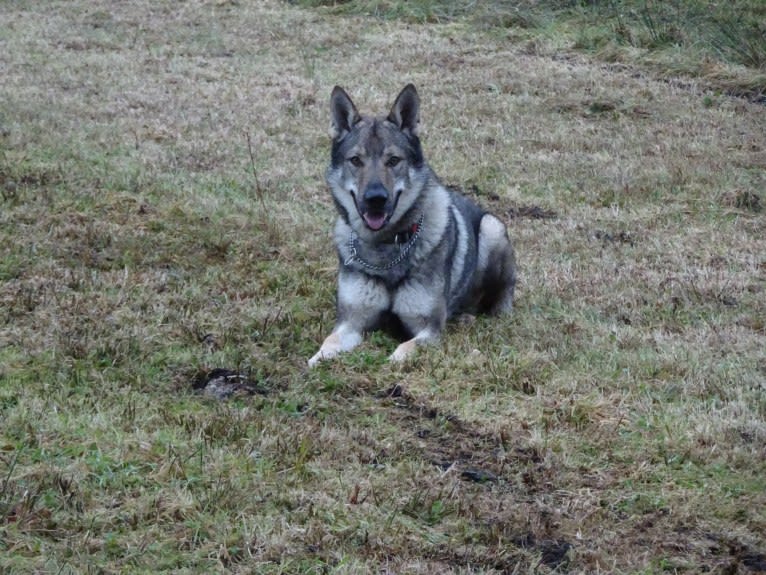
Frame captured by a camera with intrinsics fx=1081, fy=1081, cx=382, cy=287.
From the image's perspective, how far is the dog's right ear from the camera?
6715mm

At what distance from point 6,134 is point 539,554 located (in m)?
7.86

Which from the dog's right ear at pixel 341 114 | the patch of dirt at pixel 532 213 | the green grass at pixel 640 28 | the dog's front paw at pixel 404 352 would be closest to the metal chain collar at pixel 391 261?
the dog's front paw at pixel 404 352

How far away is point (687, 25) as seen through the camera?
16.4 m

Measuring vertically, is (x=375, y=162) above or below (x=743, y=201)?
above

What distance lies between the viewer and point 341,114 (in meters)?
6.76

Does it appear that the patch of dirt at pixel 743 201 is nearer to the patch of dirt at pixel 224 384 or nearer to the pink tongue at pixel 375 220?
the pink tongue at pixel 375 220

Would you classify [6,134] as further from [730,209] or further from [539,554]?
[539,554]

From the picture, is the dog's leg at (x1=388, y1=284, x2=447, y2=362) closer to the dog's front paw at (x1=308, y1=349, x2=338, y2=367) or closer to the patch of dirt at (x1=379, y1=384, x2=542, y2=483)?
the dog's front paw at (x1=308, y1=349, x2=338, y2=367)

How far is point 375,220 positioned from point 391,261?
0.29 meters

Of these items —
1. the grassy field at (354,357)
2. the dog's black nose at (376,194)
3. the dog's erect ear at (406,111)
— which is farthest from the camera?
the dog's erect ear at (406,111)

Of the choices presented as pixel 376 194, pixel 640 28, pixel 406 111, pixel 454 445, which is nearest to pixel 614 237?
pixel 406 111

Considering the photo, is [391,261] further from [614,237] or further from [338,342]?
[614,237]

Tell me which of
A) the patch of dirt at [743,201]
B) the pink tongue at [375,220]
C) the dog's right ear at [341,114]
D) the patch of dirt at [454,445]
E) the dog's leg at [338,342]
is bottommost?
the patch of dirt at [743,201]

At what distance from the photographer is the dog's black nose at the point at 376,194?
6.31 metres
